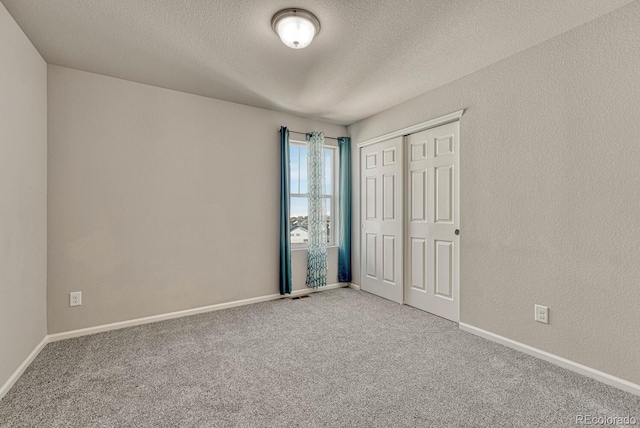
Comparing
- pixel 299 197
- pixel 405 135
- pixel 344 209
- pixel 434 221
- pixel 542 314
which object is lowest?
pixel 542 314

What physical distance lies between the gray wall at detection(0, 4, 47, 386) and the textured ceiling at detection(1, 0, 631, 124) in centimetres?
25

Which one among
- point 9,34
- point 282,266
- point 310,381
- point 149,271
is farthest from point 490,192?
point 9,34

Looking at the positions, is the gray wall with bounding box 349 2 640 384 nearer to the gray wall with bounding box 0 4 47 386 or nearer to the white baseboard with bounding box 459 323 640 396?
the white baseboard with bounding box 459 323 640 396

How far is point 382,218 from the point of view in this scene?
4012mm

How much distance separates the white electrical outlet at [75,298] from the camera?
2.75 meters

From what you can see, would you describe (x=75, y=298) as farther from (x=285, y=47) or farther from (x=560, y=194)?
(x=560, y=194)

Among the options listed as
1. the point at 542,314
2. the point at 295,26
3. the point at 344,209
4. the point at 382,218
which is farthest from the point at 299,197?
the point at 542,314

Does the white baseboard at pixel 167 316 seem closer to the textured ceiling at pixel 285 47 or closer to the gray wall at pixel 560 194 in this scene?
the gray wall at pixel 560 194

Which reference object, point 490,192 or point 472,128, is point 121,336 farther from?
point 472,128

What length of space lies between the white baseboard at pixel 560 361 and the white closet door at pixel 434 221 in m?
0.37

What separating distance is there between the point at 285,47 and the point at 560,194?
7.97 ft

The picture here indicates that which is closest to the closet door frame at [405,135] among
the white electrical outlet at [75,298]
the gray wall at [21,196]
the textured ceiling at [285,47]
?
the textured ceiling at [285,47]

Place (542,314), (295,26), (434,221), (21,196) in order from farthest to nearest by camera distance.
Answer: (434,221) < (542,314) < (21,196) < (295,26)

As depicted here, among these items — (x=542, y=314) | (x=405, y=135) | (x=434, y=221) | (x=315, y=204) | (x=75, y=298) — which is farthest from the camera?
(x=315, y=204)
